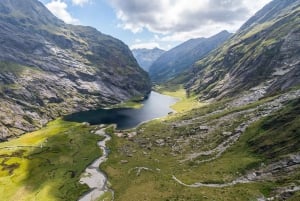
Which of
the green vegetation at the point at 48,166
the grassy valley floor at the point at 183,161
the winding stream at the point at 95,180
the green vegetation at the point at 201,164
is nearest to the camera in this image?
the green vegetation at the point at 201,164

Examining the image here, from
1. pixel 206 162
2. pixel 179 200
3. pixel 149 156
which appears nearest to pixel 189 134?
pixel 149 156

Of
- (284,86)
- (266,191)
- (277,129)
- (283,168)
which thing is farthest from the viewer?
(284,86)

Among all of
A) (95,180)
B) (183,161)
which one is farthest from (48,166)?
(183,161)

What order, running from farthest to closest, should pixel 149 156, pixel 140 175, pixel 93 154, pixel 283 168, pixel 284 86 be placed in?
pixel 284 86, pixel 93 154, pixel 149 156, pixel 140 175, pixel 283 168

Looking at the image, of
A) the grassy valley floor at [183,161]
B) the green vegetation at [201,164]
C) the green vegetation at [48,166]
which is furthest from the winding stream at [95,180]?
the green vegetation at [201,164]

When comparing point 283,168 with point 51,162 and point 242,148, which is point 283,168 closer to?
point 242,148

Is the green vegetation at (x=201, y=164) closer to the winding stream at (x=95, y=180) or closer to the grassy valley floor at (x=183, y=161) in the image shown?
the grassy valley floor at (x=183, y=161)

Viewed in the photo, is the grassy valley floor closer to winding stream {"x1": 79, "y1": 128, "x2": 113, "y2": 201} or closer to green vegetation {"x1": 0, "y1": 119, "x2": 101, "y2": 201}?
green vegetation {"x1": 0, "y1": 119, "x2": 101, "y2": 201}

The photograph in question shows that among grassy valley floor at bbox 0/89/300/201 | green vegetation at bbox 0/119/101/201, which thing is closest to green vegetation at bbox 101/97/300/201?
grassy valley floor at bbox 0/89/300/201

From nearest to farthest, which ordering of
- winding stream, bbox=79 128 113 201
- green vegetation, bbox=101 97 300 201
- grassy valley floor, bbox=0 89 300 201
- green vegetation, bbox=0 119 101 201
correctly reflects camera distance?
green vegetation, bbox=101 97 300 201
grassy valley floor, bbox=0 89 300 201
winding stream, bbox=79 128 113 201
green vegetation, bbox=0 119 101 201
